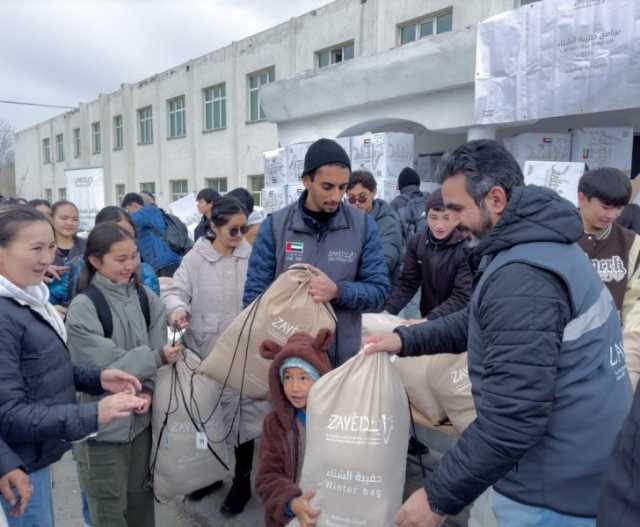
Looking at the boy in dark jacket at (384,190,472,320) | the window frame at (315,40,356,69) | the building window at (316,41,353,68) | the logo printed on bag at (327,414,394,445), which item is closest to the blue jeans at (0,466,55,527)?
the logo printed on bag at (327,414,394,445)

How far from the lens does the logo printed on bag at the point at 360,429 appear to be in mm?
1655

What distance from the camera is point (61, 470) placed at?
139 inches

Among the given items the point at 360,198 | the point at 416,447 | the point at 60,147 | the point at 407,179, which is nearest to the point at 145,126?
the point at 60,147

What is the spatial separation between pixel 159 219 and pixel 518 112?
4.28 m

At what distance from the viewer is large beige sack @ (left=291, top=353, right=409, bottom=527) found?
164 centimetres

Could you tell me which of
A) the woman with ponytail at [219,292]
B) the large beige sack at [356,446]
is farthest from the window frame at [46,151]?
the large beige sack at [356,446]

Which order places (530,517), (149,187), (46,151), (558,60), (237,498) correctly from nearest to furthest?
(530,517) < (237,498) < (558,60) < (149,187) < (46,151)

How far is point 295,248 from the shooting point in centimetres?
245

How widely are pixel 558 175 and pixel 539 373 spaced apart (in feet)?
15.1

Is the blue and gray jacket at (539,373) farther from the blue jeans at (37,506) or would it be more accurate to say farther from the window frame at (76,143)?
the window frame at (76,143)

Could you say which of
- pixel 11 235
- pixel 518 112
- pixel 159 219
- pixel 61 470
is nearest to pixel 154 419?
pixel 11 235

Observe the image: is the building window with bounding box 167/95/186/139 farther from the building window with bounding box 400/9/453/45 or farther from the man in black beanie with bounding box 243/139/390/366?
the man in black beanie with bounding box 243/139/390/366

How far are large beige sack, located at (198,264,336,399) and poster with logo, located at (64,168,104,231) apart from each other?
25.4 feet

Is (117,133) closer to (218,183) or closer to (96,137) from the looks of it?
(96,137)
